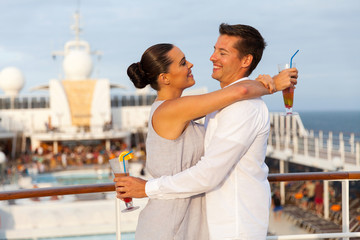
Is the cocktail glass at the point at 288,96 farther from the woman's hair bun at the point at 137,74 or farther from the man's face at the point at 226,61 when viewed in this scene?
the woman's hair bun at the point at 137,74

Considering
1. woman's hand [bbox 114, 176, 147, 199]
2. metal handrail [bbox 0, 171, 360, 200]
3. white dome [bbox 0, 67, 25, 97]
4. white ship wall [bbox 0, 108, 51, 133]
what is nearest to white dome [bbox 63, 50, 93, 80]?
white ship wall [bbox 0, 108, 51, 133]

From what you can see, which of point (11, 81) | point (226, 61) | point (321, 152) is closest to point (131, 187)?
point (226, 61)

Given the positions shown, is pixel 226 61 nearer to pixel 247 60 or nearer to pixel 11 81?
pixel 247 60

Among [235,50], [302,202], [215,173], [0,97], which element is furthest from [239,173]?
[0,97]

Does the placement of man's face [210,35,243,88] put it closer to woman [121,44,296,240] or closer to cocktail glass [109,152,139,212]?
woman [121,44,296,240]

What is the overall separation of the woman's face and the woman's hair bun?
0.29 feet

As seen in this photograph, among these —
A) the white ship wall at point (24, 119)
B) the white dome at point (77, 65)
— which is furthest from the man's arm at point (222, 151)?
the white dome at point (77, 65)

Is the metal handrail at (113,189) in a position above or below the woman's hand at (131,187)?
below

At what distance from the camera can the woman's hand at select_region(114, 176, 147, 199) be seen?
4.37ft

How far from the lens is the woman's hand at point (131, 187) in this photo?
4.37 ft

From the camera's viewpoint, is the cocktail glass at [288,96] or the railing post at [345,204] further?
the railing post at [345,204]

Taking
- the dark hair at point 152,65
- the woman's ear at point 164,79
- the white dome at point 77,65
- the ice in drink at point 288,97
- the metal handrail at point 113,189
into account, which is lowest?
the metal handrail at point 113,189

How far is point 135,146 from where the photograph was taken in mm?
25109

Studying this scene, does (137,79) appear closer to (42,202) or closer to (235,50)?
(235,50)
